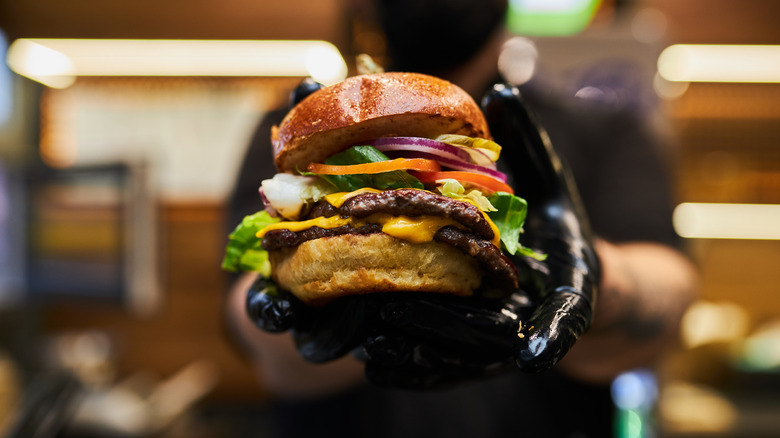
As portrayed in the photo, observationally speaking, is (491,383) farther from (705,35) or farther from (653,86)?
(705,35)

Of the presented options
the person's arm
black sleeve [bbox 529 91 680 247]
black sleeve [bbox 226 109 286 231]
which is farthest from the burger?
black sleeve [bbox 529 91 680 247]

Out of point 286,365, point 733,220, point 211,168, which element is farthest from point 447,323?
point 733,220

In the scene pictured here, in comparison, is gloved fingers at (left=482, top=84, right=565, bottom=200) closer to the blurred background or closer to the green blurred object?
the blurred background

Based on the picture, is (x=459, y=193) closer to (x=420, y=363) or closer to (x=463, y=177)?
(x=463, y=177)

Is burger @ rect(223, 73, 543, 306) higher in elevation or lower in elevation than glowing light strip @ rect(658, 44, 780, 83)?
higher

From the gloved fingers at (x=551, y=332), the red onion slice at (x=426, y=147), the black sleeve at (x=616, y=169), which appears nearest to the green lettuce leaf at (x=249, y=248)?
the red onion slice at (x=426, y=147)

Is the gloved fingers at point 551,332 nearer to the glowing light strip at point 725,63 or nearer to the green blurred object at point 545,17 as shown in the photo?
the green blurred object at point 545,17
